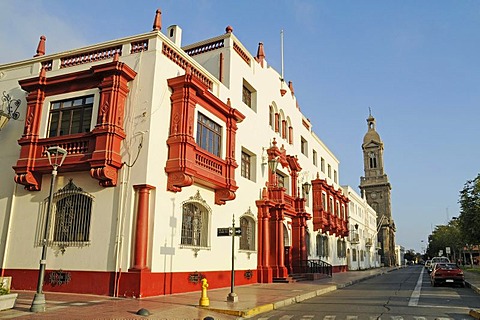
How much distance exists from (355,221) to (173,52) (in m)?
41.9

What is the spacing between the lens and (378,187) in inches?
3583

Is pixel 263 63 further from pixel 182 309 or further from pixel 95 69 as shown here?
pixel 182 309

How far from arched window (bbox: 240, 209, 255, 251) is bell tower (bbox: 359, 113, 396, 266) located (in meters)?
67.8

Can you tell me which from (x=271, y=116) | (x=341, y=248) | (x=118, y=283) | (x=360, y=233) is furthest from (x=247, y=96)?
(x=360, y=233)

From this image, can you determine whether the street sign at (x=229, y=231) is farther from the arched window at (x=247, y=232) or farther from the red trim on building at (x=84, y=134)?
the arched window at (x=247, y=232)

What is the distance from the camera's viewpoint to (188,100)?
15891 millimetres

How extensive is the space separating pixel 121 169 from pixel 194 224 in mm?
4001

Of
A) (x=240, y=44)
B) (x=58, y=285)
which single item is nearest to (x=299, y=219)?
(x=240, y=44)

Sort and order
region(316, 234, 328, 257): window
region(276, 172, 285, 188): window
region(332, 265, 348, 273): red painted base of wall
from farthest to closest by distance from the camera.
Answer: region(332, 265, 348, 273): red painted base of wall
region(316, 234, 328, 257): window
region(276, 172, 285, 188): window

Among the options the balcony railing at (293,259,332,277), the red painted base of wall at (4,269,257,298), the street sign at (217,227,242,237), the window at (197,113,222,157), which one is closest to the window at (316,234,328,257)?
the balcony railing at (293,259,332,277)

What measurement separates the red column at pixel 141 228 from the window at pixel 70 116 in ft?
11.0

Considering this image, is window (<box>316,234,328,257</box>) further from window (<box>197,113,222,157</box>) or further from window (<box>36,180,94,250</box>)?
window (<box>36,180,94,250</box>)

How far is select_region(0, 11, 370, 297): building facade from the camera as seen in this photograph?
46.9 feet

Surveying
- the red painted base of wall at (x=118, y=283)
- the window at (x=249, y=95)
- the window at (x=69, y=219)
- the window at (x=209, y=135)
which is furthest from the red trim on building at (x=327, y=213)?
the window at (x=69, y=219)
